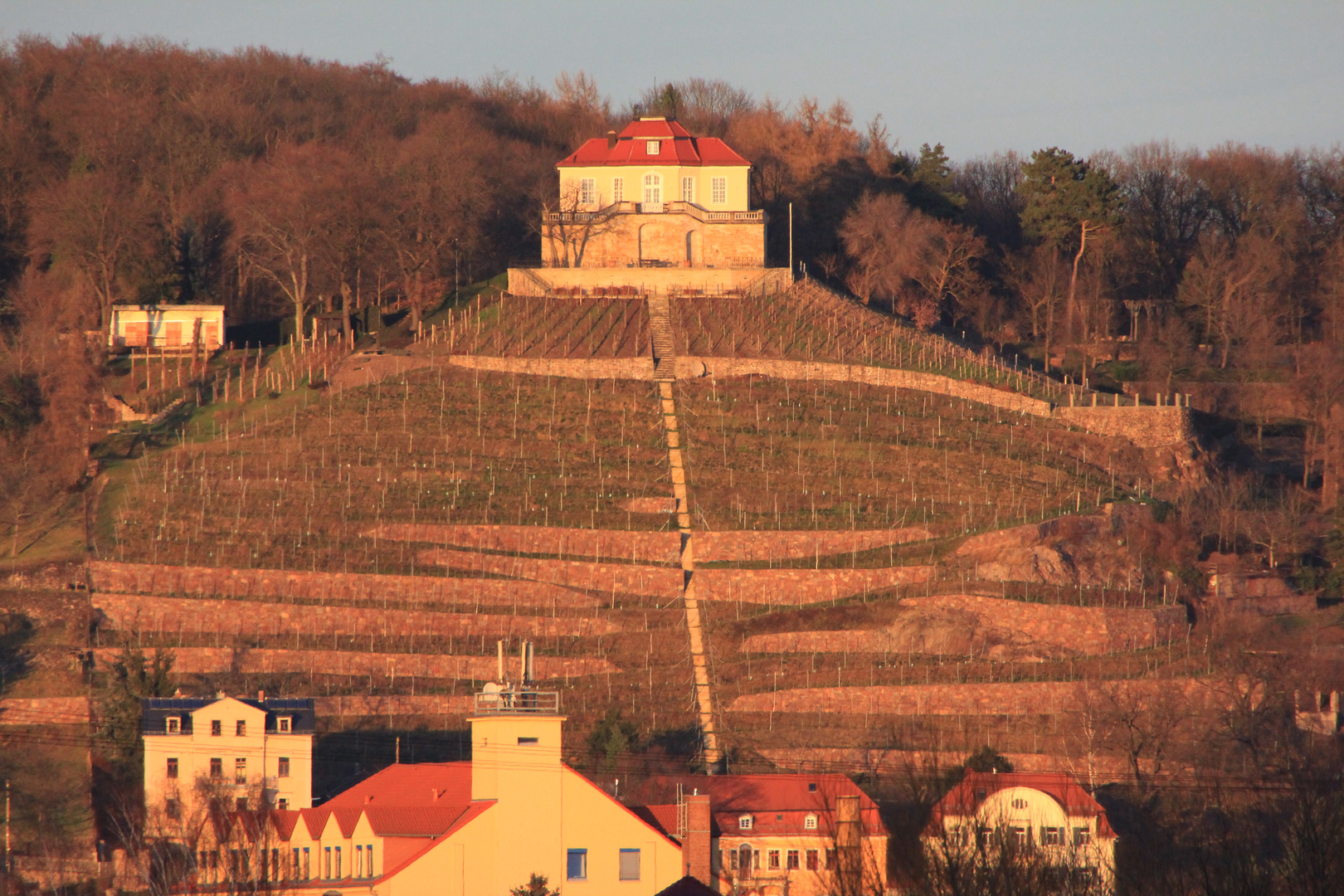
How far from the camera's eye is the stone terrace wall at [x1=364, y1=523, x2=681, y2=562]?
60312 millimetres

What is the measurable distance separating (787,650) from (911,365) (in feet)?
71.8

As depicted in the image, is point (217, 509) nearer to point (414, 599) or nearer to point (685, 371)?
point (414, 599)

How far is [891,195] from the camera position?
90938mm

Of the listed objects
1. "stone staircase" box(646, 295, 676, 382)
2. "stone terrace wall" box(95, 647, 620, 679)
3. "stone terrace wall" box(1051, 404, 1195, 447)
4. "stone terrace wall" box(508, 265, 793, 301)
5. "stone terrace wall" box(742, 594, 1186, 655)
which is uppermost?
"stone terrace wall" box(508, 265, 793, 301)

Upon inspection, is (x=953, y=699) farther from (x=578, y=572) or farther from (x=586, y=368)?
(x=586, y=368)

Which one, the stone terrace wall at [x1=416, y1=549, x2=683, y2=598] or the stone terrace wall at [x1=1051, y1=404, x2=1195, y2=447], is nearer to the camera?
the stone terrace wall at [x1=416, y1=549, x2=683, y2=598]

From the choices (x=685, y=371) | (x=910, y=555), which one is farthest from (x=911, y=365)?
(x=910, y=555)

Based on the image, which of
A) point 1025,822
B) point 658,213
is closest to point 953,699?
point 1025,822

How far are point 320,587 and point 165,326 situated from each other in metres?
27.7

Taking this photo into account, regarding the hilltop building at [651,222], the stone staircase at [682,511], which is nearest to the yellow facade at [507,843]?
the stone staircase at [682,511]

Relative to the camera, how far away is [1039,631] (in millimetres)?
57062

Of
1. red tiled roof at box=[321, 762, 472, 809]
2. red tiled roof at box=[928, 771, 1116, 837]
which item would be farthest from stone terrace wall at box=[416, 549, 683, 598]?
red tiled roof at box=[928, 771, 1116, 837]

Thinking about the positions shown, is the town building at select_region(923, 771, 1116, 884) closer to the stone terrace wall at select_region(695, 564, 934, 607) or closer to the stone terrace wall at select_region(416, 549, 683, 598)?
the stone terrace wall at select_region(695, 564, 934, 607)

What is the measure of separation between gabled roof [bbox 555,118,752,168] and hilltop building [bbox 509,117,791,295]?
0.06 m
